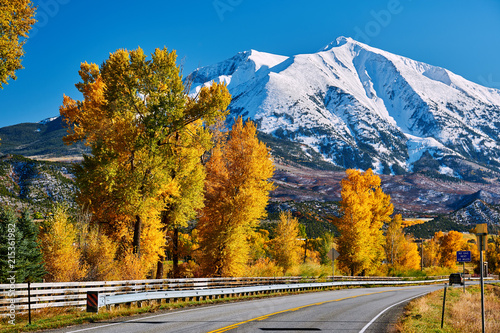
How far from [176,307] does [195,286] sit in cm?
441

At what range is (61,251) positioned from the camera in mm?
24703

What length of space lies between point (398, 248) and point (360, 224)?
34.4 m

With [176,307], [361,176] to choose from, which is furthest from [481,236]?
[361,176]

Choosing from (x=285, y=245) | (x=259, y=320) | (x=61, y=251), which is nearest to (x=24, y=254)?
(x=61, y=251)

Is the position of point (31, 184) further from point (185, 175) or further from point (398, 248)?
point (185, 175)

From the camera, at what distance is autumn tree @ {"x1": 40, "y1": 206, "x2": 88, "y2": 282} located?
2155 cm

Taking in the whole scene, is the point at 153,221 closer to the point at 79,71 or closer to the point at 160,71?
the point at 160,71

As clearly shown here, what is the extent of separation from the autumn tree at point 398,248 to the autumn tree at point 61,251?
58246 millimetres

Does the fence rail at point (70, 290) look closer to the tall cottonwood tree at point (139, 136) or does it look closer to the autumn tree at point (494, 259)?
the tall cottonwood tree at point (139, 136)

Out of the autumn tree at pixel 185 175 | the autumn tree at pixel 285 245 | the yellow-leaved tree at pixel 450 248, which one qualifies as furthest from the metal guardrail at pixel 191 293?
the yellow-leaved tree at pixel 450 248

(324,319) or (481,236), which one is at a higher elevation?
(481,236)

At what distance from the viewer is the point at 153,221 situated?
77.3 feet

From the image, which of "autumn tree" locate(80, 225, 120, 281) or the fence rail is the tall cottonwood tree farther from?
the fence rail

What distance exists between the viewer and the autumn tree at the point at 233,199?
90.9 ft
